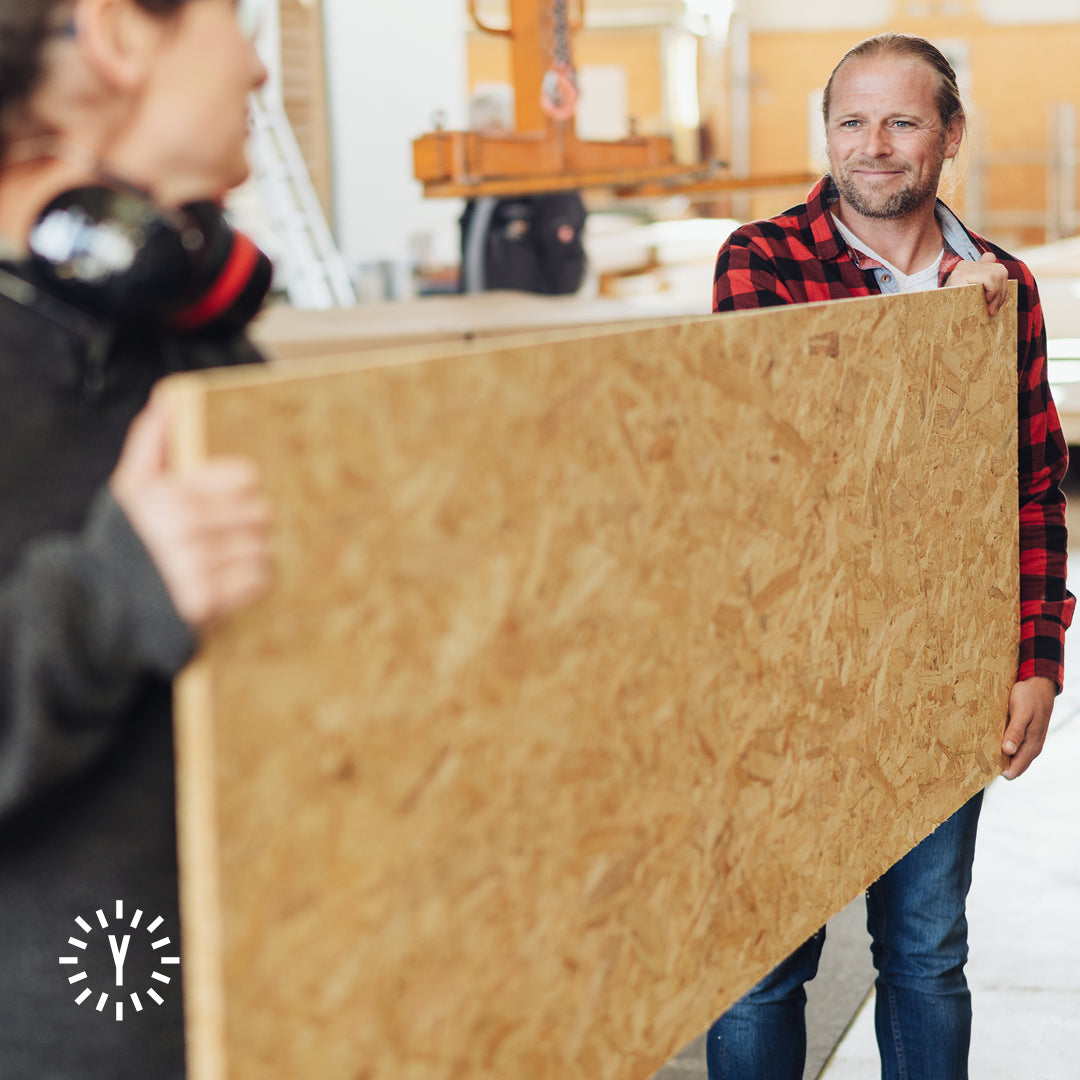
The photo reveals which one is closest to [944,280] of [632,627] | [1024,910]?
[632,627]

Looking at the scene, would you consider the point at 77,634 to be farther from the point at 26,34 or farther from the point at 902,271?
the point at 902,271

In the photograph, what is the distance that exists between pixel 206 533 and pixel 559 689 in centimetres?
34

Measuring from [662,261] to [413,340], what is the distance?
25.8ft

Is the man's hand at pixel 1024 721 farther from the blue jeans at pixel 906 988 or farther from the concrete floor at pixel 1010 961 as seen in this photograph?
the concrete floor at pixel 1010 961

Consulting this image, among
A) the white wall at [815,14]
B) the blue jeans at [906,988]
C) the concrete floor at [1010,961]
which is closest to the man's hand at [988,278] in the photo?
the blue jeans at [906,988]

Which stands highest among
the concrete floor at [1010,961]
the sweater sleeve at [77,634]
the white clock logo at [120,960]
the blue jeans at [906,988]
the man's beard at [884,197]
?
the man's beard at [884,197]

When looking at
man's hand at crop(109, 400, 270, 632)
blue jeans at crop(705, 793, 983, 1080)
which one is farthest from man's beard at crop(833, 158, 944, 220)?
man's hand at crop(109, 400, 270, 632)

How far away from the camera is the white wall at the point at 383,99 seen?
9922mm

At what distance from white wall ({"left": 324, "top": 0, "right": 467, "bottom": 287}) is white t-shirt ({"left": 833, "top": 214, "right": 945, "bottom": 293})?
27.3 feet

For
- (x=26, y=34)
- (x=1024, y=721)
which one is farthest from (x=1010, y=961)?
(x=26, y=34)

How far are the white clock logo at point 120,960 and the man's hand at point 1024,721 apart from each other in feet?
3.97

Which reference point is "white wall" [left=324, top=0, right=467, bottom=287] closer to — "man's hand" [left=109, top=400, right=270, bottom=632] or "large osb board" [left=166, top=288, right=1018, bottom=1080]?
"large osb board" [left=166, top=288, right=1018, bottom=1080]

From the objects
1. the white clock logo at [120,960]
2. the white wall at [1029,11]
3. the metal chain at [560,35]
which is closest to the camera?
the white clock logo at [120,960]

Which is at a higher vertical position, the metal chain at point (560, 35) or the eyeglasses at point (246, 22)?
the metal chain at point (560, 35)
